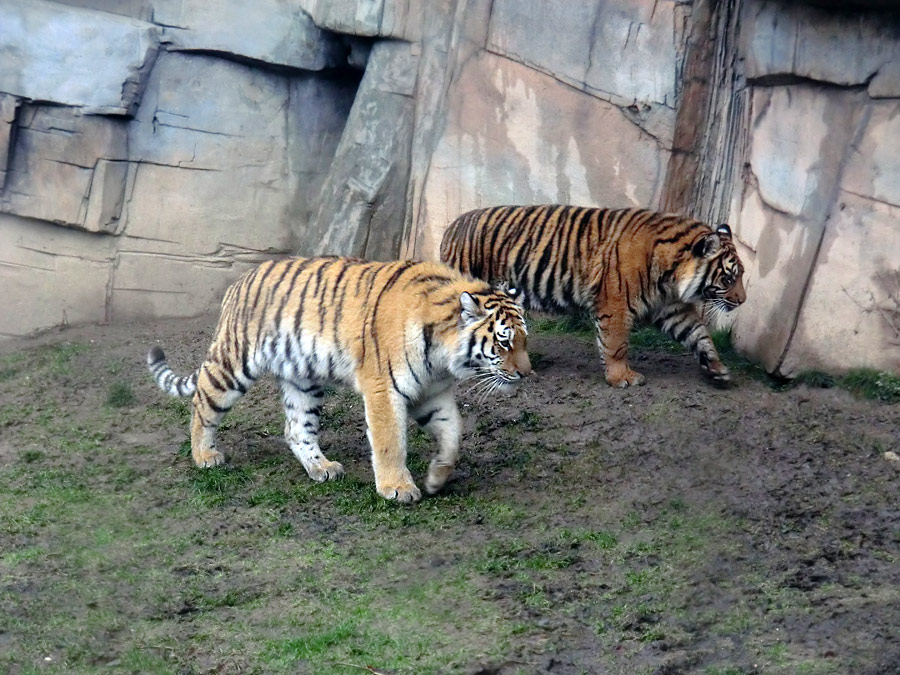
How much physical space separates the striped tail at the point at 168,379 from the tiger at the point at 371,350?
2 centimetres

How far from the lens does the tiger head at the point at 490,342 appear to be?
5.54 metres

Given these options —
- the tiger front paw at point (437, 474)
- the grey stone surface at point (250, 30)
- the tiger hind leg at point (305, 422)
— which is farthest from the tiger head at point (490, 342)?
the grey stone surface at point (250, 30)

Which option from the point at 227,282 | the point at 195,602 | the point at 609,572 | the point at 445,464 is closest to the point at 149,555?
the point at 195,602

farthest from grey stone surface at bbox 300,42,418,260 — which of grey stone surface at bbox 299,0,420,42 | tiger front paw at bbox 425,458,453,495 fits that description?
tiger front paw at bbox 425,458,453,495

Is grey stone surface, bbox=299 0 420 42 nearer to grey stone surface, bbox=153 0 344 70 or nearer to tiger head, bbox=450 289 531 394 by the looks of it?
grey stone surface, bbox=153 0 344 70

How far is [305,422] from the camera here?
246 inches

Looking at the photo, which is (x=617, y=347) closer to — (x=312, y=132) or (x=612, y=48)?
(x=612, y=48)

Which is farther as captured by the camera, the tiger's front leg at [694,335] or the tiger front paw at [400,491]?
the tiger's front leg at [694,335]

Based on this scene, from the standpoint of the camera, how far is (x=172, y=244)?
9219 mm

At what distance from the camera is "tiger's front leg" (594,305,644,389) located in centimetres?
709

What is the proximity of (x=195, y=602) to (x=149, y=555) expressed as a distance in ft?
1.90

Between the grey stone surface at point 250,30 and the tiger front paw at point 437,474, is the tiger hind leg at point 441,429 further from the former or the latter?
the grey stone surface at point 250,30

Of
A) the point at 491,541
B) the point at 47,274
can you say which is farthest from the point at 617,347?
the point at 47,274

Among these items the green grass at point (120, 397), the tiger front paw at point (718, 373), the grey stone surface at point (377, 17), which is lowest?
the green grass at point (120, 397)
